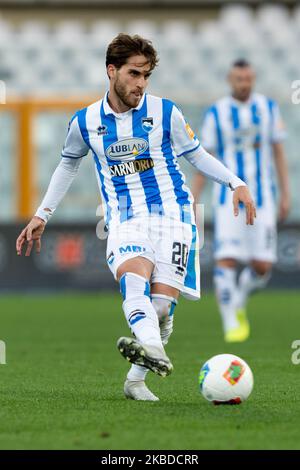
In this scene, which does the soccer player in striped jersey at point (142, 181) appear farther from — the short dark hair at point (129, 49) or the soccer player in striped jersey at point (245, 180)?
the soccer player in striped jersey at point (245, 180)

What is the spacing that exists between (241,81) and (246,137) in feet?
1.81

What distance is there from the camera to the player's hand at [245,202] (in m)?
6.00

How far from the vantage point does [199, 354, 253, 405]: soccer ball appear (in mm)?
5945

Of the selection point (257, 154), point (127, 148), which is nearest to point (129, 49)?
point (127, 148)

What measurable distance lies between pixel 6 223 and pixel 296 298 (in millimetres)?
3976

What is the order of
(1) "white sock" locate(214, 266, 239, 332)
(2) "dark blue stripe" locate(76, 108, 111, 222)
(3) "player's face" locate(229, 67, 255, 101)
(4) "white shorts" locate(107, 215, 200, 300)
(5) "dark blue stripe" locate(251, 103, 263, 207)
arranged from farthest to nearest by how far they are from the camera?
1. (5) "dark blue stripe" locate(251, 103, 263, 207)
2. (1) "white sock" locate(214, 266, 239, 332)
3. (3) "player's face" locate(229, 67, 255, 101)
4. (2) "dark blue stripe" locate(76, 108, 111, 222)
5. (4) "white shorts" locate(107, 215, 200, 300)

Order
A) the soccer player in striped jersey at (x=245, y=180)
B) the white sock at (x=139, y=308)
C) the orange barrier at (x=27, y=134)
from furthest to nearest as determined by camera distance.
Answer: the orange barrier at (x=27, y=134), the soccer player in striped jersey at (x=245, y=180), the white sock at (x=139, y=308)

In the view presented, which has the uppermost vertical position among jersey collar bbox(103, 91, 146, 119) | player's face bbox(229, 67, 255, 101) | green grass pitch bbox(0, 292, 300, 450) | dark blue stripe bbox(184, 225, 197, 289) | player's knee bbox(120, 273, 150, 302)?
player's face bbox(229, 67, 255, 101)

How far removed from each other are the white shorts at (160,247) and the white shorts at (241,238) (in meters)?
4.34

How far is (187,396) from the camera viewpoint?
6547mm

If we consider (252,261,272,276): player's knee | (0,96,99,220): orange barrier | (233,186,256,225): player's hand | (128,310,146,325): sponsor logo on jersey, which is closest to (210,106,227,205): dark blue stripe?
(252,261,272,276): player's knee

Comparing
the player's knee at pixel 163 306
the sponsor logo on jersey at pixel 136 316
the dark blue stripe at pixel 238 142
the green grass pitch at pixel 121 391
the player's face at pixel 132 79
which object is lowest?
the green grass pitch at pixel 121 391

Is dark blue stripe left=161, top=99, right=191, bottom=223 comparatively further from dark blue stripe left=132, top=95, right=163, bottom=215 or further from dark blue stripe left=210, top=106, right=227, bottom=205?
dark blue stripe left=210, top=106, right=227, bottom=205

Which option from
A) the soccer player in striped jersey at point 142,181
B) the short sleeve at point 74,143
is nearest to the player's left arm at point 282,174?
the soccer player in striped jersey at point 142,181
